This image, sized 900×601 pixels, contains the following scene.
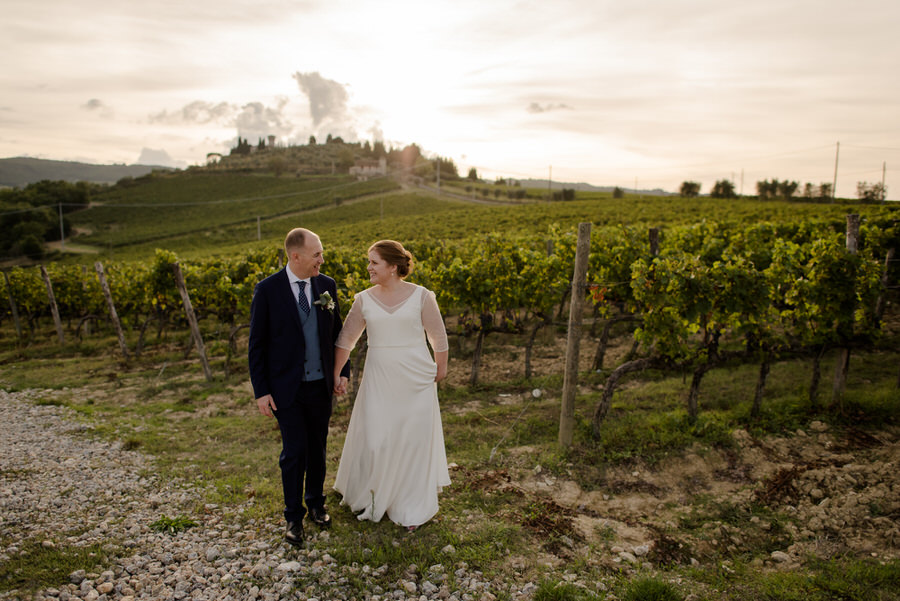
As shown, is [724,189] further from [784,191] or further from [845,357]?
[845,357]

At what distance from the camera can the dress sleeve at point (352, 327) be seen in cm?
410

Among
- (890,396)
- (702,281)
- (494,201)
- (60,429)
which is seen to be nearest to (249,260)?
(60,429)

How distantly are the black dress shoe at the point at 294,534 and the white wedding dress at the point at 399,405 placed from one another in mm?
542

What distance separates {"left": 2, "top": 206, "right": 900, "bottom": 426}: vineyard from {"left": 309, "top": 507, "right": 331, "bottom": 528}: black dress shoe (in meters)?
3.66

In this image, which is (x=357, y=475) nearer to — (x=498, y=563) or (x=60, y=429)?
(x=498, y=563)

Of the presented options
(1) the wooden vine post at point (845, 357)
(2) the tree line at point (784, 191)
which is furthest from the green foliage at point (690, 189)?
(1) the wooden vine post at point (845, 357)

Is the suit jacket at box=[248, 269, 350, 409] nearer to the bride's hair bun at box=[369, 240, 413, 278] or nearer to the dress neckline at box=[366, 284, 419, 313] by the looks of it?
the dress neckline at box=[366, 284, 419, 313]

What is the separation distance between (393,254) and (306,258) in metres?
0.66

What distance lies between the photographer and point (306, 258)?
148 inches

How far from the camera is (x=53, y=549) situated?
3.65 m

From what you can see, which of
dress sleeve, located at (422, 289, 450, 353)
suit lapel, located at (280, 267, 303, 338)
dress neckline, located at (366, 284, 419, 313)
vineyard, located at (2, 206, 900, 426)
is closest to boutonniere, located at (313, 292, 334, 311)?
suit lapel, located at (280, 267, 303, 338)

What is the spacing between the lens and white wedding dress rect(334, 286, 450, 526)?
4.05 m

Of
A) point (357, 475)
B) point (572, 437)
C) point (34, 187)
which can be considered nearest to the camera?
point (357, 475)

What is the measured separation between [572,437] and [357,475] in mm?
3101
